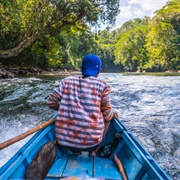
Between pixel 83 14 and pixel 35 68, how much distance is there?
918cm

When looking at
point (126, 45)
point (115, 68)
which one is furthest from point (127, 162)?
point (115, 68)

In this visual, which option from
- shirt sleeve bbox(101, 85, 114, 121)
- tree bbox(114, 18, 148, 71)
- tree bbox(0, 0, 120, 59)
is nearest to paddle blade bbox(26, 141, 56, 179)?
shirt sleeve bbox(101, 85, 114, 121)

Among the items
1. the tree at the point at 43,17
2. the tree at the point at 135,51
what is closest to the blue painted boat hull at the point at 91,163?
the tree at the point at 43,17

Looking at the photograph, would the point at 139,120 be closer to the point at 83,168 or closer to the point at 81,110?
the point at 83,168

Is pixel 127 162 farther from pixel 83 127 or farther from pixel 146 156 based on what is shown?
pixel 83 127

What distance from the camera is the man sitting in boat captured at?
2.07m

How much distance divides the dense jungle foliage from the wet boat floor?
181 inches

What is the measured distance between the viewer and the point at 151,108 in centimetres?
688

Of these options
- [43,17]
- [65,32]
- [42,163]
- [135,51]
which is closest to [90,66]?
[42,163]

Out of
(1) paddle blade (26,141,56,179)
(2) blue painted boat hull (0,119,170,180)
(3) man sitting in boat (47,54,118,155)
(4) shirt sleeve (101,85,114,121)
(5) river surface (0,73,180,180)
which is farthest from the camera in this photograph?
(5) river surface (0,73,180,180)

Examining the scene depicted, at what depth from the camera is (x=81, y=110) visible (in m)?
2.06

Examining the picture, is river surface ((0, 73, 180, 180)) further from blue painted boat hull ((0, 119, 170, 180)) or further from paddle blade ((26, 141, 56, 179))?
paddle blade ((26, 141, 56, 179))

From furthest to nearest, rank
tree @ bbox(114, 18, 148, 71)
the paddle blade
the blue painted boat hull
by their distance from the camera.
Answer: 1. tree @ bbox(114, 18, 148, 71)
2. the paddle blade
3. the blue painted boat hull

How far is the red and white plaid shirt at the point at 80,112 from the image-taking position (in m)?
2.07
